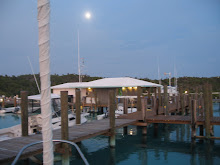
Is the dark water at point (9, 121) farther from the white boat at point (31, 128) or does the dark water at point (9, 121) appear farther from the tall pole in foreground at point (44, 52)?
the tall pole in foreground at point (44, 52)

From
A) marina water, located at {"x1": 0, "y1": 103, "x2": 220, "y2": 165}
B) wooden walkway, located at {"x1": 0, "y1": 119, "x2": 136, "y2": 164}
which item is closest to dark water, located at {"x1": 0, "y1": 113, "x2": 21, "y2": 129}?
marina water, located at {"x1": 0, "y1": 103, "x2": 220, "y2": 165}

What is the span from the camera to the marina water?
10266 millimetres

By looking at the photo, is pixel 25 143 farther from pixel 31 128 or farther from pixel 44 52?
pixel 31 128

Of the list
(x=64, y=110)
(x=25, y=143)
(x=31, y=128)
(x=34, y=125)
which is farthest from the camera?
(x=34, y=125)

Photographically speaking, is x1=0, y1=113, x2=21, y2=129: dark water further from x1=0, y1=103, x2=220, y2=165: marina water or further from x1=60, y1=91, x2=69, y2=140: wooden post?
x1=60, y1=91, x2=69, y2=140: wooden post

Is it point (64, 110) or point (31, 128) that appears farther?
point (31, 128)

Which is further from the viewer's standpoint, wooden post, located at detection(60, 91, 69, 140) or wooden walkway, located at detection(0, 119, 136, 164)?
wooden post, located at detection(60, 91, 69, 140)

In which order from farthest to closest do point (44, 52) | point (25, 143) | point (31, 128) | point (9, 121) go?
point (9, 121) → point (31, 128) → point (25, 143) → point (44, 52)

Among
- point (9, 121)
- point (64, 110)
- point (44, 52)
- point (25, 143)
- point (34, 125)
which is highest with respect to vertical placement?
point (44, 52)

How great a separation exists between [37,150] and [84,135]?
2513mm

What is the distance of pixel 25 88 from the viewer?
54125 millimetres

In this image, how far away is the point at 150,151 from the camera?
38.5 ft

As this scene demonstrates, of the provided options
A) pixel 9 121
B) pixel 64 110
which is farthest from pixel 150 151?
pixel 9 121

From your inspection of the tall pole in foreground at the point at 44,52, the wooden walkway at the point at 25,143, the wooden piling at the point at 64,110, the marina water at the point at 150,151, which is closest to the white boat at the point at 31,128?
the marina water at the point at 150,151
